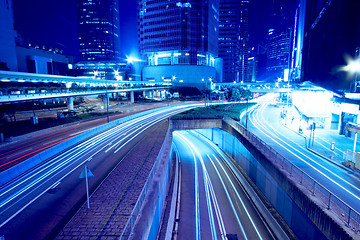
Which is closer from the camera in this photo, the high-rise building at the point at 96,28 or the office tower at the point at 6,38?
the office tower at the point at 6,38

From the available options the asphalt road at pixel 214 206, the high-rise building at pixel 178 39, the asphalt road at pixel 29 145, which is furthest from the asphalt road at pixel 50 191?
the high-rise building at pixel 178 39

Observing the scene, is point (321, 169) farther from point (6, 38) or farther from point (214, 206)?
point (6, 38)

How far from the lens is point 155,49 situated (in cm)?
10294

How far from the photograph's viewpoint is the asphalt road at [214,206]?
14.8 metres

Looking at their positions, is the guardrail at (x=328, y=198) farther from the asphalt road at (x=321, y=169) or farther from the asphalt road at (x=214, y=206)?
the asphalt road at (x=214, y=206)

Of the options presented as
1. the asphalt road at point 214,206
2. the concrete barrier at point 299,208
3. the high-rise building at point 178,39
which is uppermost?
the high-rise building at point 178,39

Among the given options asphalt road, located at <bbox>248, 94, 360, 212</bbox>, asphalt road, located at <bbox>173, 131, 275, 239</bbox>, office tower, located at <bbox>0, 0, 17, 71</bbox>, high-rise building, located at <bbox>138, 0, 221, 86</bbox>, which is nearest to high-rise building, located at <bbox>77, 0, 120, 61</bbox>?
high-rise building, located at <bbox>138, 0, 221, 86</bbox>

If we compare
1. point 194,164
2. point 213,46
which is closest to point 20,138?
point 194,164

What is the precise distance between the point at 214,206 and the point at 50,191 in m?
13.4

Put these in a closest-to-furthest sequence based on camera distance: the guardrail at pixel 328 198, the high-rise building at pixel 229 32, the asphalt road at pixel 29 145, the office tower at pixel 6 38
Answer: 1. the guardrail at pixel 328 198
2. the asphalt road at pixel 29 145
3. the office tower at pixel 6 38
4. the high-rise building at pixel 229 32

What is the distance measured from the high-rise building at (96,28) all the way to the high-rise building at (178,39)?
98753 mm

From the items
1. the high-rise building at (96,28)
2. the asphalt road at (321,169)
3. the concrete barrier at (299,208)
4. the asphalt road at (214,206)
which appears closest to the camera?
the concrete barrier at (299,208)

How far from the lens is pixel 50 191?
11.5 metres

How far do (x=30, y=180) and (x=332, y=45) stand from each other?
145 ft
